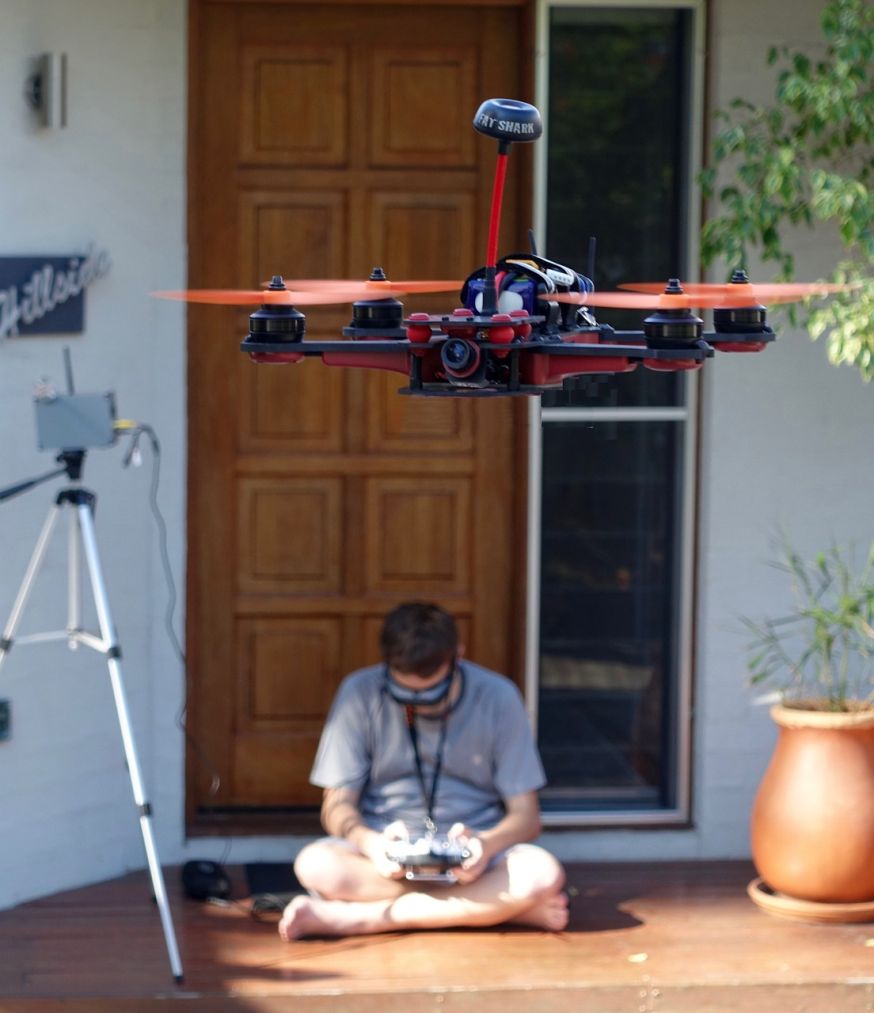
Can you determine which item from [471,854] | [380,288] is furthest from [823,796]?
[380,288]

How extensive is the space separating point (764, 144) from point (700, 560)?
1.29m

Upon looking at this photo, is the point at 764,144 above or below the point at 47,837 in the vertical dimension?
above

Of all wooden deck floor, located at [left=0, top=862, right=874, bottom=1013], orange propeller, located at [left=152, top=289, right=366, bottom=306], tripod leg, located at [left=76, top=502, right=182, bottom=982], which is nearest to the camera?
orange propeller, located at [left=152, top=289, right=366, bottom=306]

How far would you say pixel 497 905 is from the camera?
A: 15.7 ft

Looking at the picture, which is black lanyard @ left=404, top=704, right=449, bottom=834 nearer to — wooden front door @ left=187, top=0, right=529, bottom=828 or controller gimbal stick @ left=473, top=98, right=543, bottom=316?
wooden front door @ left=187, top=0, right=529, bottom=828

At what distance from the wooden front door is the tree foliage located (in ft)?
2.24

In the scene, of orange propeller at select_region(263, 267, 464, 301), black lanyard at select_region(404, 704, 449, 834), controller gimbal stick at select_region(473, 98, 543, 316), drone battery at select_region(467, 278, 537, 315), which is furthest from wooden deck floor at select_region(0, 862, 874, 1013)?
controller gimbal stick at select_region(473, 98, 543, 316)

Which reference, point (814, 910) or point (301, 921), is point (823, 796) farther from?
point (301, 921)

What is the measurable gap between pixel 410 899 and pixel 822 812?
46.5 inches

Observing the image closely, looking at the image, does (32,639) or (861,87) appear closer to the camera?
(32,639)

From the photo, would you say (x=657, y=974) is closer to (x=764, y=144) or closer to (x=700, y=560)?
(x=700, y=560)

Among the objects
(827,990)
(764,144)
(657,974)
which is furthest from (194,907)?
(764,144)

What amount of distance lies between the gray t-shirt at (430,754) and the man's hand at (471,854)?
0.61ft

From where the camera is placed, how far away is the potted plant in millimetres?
4910
